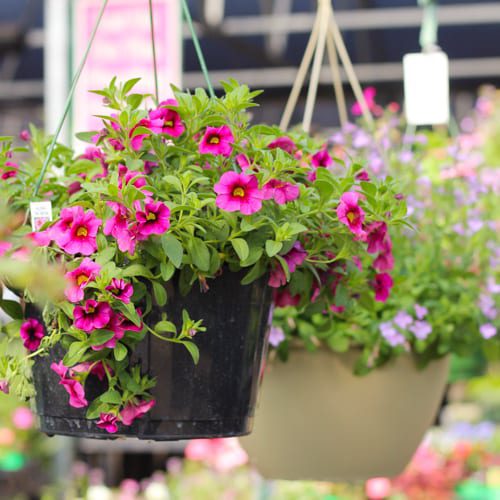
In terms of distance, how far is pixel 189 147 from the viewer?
0.95 metres

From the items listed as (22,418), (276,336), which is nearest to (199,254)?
(276,336)

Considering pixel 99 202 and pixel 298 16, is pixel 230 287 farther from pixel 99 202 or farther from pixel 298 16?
pixel 298 16

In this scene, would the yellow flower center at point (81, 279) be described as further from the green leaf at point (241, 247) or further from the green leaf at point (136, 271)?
the green leaf at point (241, 247)

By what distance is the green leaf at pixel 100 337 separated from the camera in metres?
0.86

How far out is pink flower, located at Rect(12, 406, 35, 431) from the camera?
374 cm

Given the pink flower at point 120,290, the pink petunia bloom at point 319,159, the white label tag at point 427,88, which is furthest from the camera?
the white label tag at point 427,88

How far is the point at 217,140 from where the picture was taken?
92cm

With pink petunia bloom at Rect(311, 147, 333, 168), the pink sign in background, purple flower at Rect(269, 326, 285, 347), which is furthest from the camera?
the pink sign in background

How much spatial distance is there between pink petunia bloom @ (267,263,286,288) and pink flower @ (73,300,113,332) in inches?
7.1

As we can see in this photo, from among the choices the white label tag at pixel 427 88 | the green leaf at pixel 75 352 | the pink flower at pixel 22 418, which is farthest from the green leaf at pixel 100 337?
the pink flower at pixel 22 418

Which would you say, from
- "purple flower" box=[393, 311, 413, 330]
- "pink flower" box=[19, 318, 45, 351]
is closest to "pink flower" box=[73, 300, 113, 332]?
"pink flower" box=[19, 318, 45, 351]

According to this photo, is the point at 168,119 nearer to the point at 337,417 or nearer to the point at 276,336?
the point at 276,336

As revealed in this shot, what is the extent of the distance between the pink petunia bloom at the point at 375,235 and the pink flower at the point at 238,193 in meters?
0.17

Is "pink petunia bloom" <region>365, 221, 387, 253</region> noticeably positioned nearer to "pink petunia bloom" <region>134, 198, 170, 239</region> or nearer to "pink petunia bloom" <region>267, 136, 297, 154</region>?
"pink petunia bloom" <region>267, 136, 297, 154</region>
